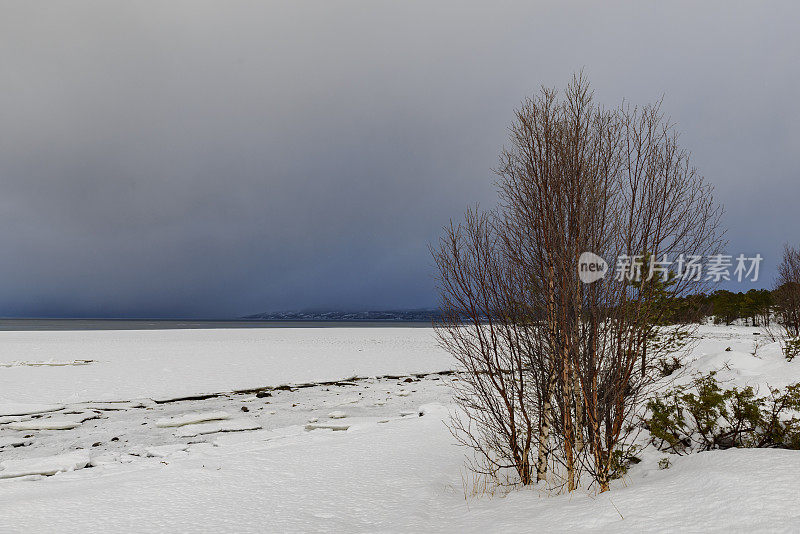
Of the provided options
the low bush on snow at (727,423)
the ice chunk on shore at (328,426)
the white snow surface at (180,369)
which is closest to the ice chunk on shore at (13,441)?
the white snow surface at (180,369)

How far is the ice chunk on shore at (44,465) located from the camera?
20.7ft

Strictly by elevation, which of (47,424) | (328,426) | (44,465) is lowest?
(328,426)

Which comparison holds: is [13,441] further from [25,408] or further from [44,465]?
[25,408]

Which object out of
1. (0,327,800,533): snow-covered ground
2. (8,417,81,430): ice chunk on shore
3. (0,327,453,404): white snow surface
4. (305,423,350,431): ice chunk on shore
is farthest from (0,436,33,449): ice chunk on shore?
(305,423,350,431): ice chunk on shore

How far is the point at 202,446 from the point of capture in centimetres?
774

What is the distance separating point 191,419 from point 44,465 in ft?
10.7

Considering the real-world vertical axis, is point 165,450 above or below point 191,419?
above

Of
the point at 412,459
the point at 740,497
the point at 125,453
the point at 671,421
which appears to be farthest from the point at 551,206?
the point at 125,453

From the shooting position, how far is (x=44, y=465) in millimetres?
6609

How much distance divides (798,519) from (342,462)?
5.48 meters

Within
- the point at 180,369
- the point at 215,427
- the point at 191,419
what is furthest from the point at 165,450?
the point at 180,369

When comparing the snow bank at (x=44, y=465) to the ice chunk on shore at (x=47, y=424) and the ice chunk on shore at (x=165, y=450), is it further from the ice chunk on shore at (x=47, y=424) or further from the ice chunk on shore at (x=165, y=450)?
the ice chunk on shore at (x=47, y=424)

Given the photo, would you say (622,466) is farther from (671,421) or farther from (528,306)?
(528,306)

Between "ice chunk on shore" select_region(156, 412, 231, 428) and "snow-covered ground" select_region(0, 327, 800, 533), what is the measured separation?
0.15 ft
